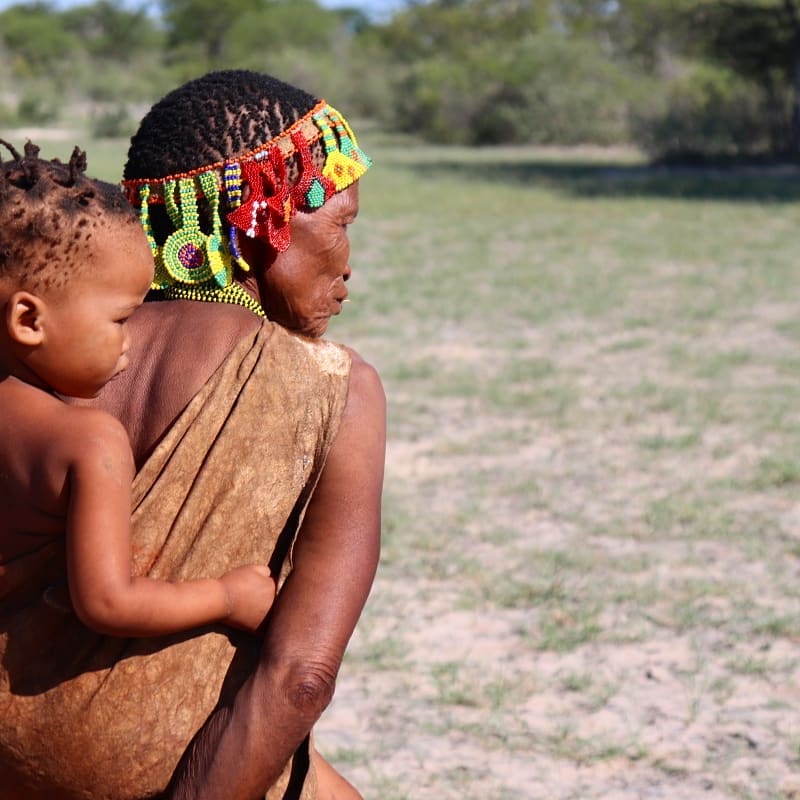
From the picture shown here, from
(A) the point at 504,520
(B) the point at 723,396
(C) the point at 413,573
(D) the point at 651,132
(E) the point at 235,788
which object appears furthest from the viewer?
(D) the point at 651,132

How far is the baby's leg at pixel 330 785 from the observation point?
2.01 metres

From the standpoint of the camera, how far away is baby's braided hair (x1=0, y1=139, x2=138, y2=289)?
5.25 ft

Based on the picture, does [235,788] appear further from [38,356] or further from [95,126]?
[95,126]

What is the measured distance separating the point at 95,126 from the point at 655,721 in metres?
35.8

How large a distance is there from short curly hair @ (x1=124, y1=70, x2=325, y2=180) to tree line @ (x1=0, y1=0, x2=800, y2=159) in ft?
81.6

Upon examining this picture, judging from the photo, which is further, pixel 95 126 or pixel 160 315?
pixel 95 126

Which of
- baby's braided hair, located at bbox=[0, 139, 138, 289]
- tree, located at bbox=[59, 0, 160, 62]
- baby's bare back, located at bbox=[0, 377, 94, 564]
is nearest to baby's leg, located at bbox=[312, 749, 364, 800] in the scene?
baby's bare back, located at bbox=[0, 377, 94, 564]

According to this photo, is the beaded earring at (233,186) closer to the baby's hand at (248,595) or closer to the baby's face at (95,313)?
the baby's face at (95,313)

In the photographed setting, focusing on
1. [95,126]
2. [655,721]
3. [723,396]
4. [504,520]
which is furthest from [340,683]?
[95,126]

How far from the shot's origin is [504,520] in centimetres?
542

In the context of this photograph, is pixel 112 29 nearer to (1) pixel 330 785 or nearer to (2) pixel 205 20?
(2) pixel 205 20

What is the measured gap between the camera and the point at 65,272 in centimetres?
162

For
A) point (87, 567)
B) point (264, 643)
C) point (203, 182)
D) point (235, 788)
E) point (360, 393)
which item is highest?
point (203, 182)

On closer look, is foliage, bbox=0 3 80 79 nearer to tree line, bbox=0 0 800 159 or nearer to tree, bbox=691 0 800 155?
tree line, bbox=0 0 800 159
